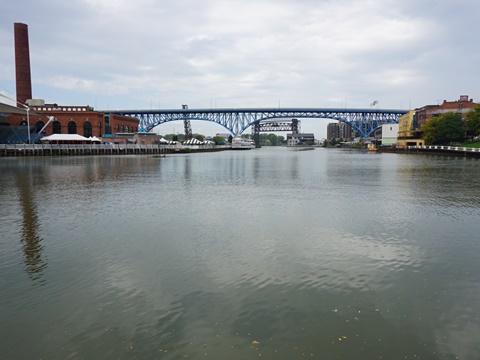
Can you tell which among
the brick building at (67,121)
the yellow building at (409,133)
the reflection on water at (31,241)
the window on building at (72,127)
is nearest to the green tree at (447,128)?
the yellow building at (409,133)

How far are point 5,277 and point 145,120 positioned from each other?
5911 inches

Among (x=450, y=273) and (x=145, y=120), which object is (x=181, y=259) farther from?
(x=145, y=120)

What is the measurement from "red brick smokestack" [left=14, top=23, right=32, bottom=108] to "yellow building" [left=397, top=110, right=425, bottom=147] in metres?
104

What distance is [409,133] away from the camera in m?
125

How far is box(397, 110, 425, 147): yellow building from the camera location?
116m

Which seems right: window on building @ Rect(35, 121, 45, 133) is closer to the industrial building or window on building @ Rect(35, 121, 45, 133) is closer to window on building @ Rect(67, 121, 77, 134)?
the industrial building

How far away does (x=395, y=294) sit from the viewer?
8852 millimetres

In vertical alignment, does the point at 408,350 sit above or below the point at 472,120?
below

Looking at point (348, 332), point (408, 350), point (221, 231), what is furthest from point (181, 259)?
point (408, 350)

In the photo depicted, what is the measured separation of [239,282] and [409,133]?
12883cm

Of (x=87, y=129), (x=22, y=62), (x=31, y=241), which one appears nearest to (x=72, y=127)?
(x=87, y=129)

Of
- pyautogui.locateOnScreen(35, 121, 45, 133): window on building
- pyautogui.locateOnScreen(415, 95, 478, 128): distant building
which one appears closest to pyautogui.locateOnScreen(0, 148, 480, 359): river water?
pyautogui.locateOnScreen(35, 121, 45, 133): window on building

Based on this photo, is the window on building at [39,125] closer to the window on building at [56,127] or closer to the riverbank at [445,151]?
the window on building at [56,127]

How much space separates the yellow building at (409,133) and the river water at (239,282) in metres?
106
